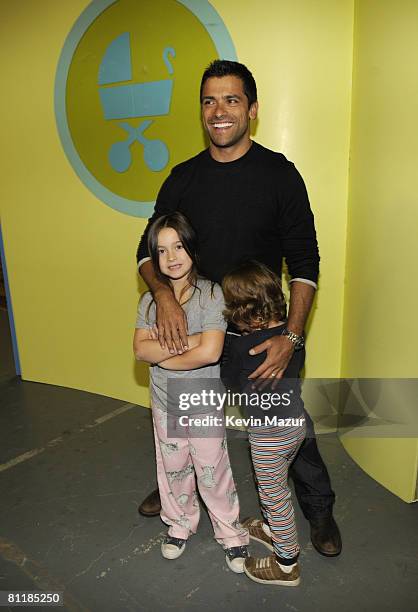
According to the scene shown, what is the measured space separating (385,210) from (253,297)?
932 mm

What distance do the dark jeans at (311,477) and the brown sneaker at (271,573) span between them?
277 millimetres

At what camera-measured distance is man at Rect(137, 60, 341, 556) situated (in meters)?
1.91

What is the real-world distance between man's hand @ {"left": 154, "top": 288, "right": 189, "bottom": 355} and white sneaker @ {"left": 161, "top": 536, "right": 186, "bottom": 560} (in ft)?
2.70

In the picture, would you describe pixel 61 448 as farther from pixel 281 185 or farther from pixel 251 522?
pixel 281 185

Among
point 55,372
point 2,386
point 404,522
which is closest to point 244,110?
point 404,522

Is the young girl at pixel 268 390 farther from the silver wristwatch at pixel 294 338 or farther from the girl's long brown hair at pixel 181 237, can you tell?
the girl's long brown hair at pixel 181 237

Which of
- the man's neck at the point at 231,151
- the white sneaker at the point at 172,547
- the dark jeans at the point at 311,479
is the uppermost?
the man's neck at the point at 231,151

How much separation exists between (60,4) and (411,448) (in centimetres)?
300

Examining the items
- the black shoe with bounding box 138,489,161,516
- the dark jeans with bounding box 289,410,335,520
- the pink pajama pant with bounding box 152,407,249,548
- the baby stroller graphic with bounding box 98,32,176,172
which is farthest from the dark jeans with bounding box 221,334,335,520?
the baby stroller graphic with bounding box 98,32,176,172

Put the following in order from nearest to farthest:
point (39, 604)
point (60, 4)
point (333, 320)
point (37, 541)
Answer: point (39, 604)
point (37, 541)
point (333, 320)
point (60, 4)

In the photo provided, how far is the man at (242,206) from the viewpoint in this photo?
191cm

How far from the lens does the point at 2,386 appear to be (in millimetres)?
3805

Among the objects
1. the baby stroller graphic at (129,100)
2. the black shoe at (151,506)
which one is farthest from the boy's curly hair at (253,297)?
the baby stroller graphic at (129,100)

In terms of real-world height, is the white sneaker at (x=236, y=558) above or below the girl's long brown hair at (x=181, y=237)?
below
